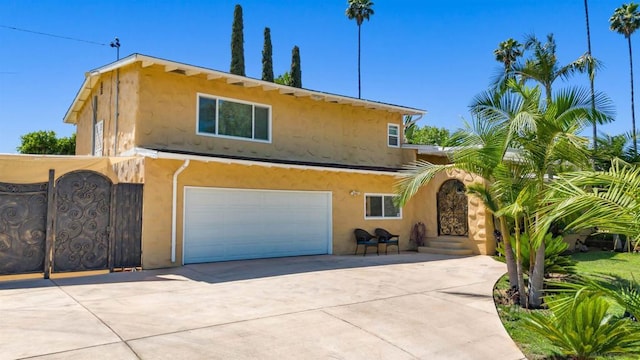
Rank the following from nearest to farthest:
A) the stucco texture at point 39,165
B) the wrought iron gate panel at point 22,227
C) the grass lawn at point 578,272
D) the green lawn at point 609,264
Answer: the grass lawn at point 578,272
the wrought iron gate panel at point 22,227
the green lawn at point 609,264
the stucco texture at point 39,165

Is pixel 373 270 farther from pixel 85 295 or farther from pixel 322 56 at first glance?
pixel 322 56

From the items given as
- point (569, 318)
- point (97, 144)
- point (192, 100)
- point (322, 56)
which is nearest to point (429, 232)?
point (192, 100)

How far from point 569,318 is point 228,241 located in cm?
966

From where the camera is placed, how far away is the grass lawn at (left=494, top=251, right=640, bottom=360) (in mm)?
5602

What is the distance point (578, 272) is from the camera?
36.8 ft

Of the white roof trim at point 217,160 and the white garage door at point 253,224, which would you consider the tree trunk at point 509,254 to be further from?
the white garage door at point 253,224

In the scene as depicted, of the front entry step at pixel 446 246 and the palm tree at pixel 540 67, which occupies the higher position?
the palm tree at pixel 540 67

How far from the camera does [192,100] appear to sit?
1304 cm

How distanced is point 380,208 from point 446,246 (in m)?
2.88

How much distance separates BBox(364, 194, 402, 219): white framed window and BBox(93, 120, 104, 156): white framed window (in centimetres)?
989

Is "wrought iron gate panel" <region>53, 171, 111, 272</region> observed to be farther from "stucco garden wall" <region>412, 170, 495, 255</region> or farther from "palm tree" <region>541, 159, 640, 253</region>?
"stucco garden wall" <region>412, 170, 495, 255</region>

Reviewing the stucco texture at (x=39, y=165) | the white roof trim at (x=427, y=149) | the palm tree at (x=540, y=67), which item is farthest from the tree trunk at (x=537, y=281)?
the stucco texture at (x=39, y=165)

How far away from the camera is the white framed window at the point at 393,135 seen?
18.3 metres

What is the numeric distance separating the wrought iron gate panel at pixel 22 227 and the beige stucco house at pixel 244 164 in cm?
229
